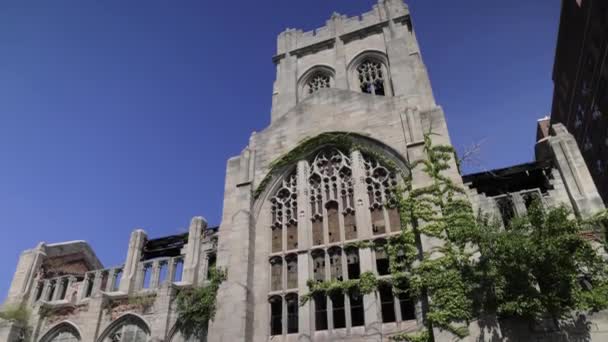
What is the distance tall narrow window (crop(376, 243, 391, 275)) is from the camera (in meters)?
16.8

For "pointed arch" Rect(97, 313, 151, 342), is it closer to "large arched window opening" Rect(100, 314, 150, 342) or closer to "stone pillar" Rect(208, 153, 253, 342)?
"large arched window opening" Rect(100, 314, 150, 342)

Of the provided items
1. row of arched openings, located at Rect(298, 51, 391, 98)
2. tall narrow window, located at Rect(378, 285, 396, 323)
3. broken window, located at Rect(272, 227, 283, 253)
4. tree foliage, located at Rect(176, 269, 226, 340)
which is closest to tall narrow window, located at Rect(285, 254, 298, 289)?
broken window, located at Rect(272, 227, 283, 253)

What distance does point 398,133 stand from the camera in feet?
62.6

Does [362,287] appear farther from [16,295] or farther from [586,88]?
[586,88]

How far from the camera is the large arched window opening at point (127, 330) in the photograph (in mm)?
Result: 19984

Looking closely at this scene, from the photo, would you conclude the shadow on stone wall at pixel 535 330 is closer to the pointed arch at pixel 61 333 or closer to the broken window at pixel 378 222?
the broken window at pixel 378 222

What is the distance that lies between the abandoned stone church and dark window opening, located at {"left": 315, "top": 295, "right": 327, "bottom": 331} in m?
0.04

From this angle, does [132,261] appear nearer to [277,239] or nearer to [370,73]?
[277,239]

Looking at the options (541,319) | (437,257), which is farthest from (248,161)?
(541,319)

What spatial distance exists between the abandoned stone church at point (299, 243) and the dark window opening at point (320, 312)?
0.04 metres

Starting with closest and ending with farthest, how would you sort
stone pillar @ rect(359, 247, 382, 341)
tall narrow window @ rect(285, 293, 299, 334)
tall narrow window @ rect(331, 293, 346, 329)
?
stone pillar @ rect(359, 247, 382, 341), tall narrow window @ rect(331, 293, 346, 329), tall narrow window @ rect(285, 293, 299, 334)

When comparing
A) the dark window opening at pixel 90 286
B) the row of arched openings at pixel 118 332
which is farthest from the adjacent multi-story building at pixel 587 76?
the dark window opening at pixel 90 286

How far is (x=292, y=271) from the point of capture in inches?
707

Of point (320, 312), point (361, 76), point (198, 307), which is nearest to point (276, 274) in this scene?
point (320, 312)
